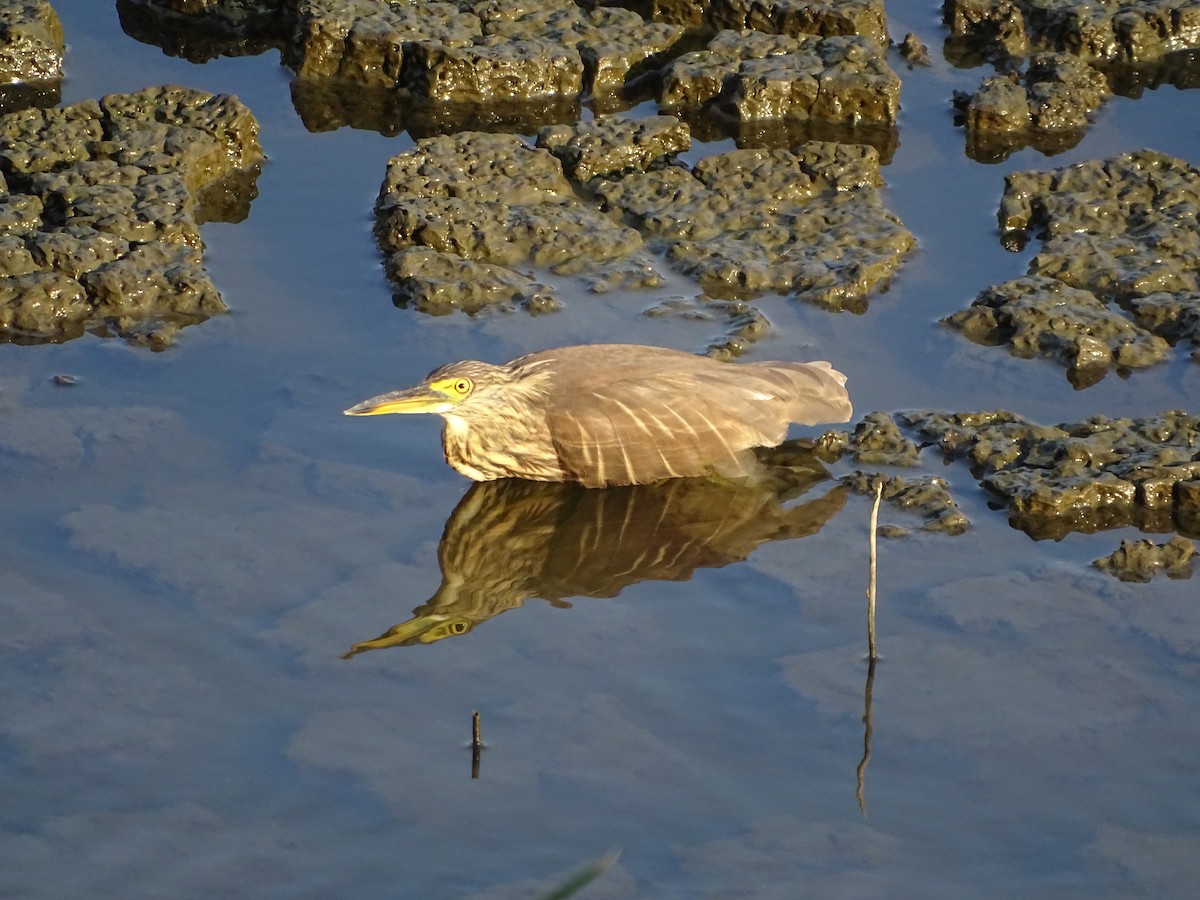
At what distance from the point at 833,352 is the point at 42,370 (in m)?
3.20

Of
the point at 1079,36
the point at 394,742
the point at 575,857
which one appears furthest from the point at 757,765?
the point at 1079,36

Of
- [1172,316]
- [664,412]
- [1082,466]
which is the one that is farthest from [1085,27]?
[664,412]

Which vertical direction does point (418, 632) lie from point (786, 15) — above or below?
→ below

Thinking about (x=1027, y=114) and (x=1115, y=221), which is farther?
(x=1027, y=114)

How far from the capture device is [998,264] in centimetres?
780

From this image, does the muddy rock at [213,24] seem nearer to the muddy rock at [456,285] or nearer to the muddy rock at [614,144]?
A: the muddy rock at [614,144]

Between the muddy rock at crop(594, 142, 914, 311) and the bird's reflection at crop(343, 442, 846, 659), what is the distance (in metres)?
1.28

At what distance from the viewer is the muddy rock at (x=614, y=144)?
8.37 metres

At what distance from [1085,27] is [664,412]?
15.0 feet

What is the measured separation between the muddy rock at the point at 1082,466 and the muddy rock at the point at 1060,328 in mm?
526

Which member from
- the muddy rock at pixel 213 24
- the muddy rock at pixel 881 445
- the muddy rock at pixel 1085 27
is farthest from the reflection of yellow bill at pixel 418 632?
the muddy rock at pixel 1085 27

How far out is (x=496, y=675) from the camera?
17.2 ft

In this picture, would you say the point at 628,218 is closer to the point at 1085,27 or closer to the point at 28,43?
the point at 1085,27

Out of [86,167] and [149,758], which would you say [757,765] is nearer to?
[149,758]
